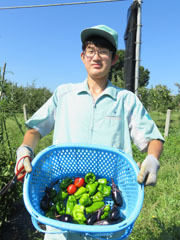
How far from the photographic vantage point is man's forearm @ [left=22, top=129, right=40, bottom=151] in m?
1.28

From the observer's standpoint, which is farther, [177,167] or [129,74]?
[129,74]

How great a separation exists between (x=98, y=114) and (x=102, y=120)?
1.8 inches

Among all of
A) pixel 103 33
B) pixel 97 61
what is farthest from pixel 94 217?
pixel 103 33

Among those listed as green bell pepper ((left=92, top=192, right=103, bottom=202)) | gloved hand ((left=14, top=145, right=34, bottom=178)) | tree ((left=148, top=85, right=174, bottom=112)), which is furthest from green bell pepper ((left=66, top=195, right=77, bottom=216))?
tree ((left=148, top=85, right=174, bottom=112))

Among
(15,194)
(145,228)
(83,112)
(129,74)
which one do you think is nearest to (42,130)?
(83,112)

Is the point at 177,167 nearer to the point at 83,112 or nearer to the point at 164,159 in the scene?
the point at 164,159

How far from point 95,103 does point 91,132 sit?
18cm

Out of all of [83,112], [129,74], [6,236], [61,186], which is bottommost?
[6,236]

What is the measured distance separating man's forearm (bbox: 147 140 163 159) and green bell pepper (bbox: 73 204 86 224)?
544mm

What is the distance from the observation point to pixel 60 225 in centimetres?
81

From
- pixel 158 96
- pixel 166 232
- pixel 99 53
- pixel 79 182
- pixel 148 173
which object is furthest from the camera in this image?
pixel 158 96

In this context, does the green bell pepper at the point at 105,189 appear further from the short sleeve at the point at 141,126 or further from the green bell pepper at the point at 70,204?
the short sleeve at the point at 141,126

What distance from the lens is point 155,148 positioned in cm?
123

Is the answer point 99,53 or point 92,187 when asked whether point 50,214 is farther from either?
point 99,53
